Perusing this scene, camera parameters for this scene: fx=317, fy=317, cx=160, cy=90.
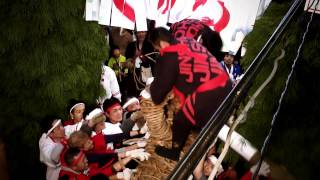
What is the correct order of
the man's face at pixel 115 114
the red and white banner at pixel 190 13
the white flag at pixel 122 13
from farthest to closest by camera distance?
the man's face at pixel 115 114 < the white flag at pixel 122 13 < the red and white banner at pixel 190 13

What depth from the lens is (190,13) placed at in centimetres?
490

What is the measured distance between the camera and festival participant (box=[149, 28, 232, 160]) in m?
2.26

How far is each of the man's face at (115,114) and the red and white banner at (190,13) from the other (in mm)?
1445

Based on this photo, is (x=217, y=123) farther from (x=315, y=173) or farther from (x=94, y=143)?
(x=94, y=143)

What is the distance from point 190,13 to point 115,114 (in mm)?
2116

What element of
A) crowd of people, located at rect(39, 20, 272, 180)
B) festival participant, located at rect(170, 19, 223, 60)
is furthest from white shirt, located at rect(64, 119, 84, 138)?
festival participant, located at rect(170, 19, 223, 60)

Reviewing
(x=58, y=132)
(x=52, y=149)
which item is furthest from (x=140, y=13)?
(x=52, y=149)

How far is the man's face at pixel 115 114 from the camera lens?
216 inches

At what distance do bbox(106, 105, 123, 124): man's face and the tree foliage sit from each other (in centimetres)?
52

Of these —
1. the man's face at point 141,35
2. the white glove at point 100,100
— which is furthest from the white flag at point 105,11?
the man's face at point 141,35

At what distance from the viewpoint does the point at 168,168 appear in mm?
2137

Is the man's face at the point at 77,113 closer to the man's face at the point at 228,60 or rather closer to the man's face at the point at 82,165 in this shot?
the man's face at the point at 82,165

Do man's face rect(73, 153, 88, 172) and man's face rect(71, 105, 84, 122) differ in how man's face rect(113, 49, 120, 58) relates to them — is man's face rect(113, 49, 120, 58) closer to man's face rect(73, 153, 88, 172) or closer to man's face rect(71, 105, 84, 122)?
man's face rect(71, 105, 84, 122)

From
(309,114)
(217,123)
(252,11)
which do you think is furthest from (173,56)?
(252,11)
